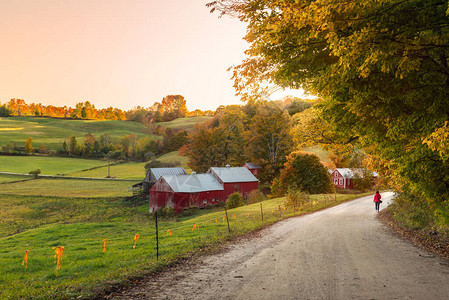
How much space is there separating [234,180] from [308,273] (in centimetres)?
4049

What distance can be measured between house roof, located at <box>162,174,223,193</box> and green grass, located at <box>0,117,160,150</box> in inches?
3051

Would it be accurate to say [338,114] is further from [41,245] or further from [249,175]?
[249,175]

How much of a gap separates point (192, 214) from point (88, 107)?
180 m

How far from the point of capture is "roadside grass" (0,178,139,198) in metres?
53.2


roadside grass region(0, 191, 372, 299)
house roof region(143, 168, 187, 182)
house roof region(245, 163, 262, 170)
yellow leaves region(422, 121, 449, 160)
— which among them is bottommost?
roadside grass region(0, 191, 372, 299)

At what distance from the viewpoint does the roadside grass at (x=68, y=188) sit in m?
53.2

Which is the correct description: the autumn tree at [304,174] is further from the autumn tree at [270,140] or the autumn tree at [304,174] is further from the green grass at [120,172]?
the green grass at [120,172]

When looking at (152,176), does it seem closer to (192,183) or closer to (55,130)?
(192,183)

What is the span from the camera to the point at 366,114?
8.94 metres

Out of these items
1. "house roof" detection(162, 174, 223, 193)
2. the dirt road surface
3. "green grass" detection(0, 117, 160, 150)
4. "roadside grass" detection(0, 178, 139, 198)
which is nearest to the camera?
the dirt road surface

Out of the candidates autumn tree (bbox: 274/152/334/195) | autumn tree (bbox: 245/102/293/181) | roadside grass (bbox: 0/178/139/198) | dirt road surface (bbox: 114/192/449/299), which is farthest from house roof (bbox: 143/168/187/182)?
dirt road surface (bbox: 114/192/449/299)

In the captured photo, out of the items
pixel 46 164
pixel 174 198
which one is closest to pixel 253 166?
pixel 174 198

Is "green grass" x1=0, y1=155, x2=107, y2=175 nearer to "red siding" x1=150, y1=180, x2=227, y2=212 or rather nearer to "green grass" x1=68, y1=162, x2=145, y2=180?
"green grass" x1=68, y1=162, x2=145, y2=180

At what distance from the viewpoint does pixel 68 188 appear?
194 ft
